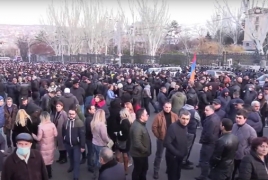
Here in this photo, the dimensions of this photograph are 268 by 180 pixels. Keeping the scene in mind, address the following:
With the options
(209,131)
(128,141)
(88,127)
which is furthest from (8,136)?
(209,131)

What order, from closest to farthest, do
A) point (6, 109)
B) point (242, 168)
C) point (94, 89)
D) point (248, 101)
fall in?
point (242, 168) < point (6, 109) < point (248, 101) < point (94, 89)

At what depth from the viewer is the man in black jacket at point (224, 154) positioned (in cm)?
510

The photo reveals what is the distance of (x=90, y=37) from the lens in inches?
2422

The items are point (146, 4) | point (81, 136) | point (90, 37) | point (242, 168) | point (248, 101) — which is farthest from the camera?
point (90, 37)

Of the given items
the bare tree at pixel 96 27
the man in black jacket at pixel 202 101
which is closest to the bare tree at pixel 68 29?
the bare tree at pixel 96 27

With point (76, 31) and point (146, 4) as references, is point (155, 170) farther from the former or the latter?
point (76, 31)

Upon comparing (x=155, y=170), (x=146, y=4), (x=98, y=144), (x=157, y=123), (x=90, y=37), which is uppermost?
(x=146, y=4)

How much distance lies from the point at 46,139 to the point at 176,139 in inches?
102

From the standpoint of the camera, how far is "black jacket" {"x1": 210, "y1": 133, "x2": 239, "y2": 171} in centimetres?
509

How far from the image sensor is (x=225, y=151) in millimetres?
5102

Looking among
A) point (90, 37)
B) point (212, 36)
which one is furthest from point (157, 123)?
point (212, 36)

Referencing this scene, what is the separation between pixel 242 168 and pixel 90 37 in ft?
194

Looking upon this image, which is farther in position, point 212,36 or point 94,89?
point 212,36

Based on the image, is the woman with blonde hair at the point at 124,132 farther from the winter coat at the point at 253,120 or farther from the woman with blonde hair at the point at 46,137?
the winter coat at the point at 253,120
